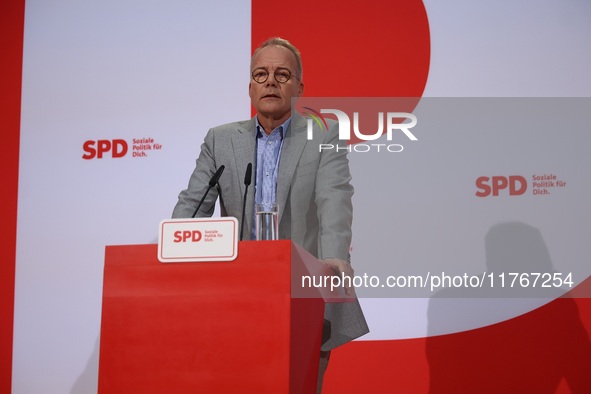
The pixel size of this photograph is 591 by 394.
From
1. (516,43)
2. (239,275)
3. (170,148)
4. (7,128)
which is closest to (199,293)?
(239,275)

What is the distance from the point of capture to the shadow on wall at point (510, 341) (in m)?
3.19

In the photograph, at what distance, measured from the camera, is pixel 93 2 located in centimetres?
383

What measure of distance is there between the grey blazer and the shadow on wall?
1039 mm

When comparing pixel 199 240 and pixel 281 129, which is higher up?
pixel 281 129

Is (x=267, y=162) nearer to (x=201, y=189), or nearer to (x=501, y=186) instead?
(x=201, y=189)

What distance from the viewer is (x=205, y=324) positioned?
1.64 meters

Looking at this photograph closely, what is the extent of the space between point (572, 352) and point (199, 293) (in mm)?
2164

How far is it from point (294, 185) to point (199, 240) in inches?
34.6

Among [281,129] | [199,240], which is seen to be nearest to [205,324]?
[199,240]

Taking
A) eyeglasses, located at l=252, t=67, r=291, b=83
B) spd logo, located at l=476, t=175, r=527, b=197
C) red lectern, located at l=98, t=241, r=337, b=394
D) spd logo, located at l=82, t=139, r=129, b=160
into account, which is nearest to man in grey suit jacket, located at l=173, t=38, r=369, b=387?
eyeglasses, located at l=252, t=67, r=291, b=83

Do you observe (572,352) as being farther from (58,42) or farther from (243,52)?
(58,42)

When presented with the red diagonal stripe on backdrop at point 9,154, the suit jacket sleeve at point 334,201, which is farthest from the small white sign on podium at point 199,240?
the red diagonal stripe on backdrop at point 9,154

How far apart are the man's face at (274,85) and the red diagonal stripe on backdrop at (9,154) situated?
174 centimetres

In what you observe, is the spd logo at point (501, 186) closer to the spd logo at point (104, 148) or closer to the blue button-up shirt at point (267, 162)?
the blue button-up shirt at point (267, 162)
